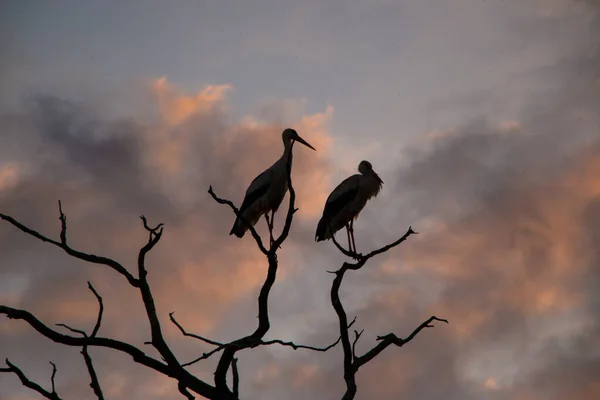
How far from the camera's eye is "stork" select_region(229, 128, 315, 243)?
12.9 meters

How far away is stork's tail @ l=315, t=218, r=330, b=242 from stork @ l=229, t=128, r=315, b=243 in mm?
1344

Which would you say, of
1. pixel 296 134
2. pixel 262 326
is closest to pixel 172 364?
pixel 262 326

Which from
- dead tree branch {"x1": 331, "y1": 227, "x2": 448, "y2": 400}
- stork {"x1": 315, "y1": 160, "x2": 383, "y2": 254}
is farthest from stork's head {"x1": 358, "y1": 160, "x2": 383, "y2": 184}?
dead tree branch {"x1": 331, "y1": 227, "x2": 448, "y2": 400}

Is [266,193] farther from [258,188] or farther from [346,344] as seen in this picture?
[346,344]

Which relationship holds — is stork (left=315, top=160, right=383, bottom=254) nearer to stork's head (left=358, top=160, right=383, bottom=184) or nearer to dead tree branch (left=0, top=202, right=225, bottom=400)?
stork's head (left=358, top=160, right=383, bottom=184)

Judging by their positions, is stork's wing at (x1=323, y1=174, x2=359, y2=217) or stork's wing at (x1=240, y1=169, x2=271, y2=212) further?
stork's wing at (x1=323, y1=174, x2=359, y2=217)

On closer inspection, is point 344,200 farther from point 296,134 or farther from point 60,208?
point 60,208

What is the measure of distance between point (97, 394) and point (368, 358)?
242cm

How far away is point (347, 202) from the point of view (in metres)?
14.4

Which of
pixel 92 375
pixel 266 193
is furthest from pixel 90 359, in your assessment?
pixel 266 193

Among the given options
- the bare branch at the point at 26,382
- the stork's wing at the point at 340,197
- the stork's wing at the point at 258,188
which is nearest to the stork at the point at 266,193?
the stork's wing at the point at 258,188

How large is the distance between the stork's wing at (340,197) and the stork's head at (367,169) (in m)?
0.24

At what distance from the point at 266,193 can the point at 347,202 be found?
6.26 feet

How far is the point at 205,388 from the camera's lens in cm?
698
